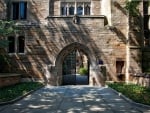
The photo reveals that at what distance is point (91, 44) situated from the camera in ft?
63.3

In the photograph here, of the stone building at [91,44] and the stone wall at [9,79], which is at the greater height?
the stone building at [91,44]

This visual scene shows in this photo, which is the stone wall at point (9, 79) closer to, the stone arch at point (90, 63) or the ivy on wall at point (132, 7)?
the stone arch at point (90, 63)

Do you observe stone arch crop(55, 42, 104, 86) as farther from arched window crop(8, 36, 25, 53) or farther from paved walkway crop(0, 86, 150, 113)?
paved walkway crop(0, 86, 150, 113)

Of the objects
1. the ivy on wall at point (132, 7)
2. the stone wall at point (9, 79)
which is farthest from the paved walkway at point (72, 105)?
the ivy on wall at point (132, 7)

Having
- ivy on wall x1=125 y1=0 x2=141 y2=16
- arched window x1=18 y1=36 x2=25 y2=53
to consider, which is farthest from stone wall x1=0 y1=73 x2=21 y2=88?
ivy on wall x1=125 y1=0 x2=141 y2=16

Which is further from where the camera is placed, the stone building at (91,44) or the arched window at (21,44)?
the arched window at (21,44)

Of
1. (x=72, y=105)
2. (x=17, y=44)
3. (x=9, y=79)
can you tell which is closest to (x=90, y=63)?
(x=17, y=44)

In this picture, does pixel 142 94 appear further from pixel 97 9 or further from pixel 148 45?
pixel 97 9

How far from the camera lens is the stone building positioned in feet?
62.3

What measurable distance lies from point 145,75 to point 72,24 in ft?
19.1

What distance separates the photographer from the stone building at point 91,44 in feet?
62.3

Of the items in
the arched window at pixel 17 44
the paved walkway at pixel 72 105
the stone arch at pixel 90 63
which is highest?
the arched window at pixel 17 44

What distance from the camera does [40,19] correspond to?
2109 cm

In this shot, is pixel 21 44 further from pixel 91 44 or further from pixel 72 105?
pixel 72 105
